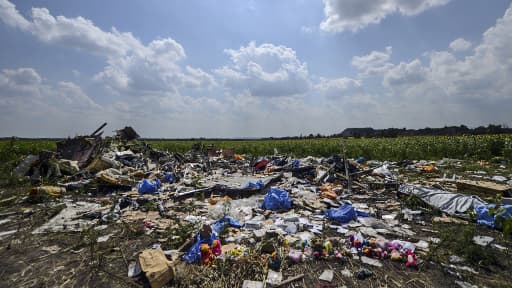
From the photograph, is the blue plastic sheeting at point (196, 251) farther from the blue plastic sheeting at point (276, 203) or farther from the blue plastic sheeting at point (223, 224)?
the blue plastic sheeting at point (276, 203)

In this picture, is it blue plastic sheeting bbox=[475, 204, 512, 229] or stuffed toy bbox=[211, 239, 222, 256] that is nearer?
stuffed toy bbox=[211, 239, 222, 256]

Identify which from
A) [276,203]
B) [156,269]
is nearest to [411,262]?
[276,203]

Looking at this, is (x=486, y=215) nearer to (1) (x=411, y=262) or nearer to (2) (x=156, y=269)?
(1) (x=411, y=262)

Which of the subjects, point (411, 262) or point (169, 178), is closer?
point (411, 262)

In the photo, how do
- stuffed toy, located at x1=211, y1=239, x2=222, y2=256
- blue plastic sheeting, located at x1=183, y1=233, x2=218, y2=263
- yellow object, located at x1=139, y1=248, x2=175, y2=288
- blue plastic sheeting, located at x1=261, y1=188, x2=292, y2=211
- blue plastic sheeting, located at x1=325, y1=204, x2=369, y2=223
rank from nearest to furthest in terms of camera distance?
yellow object, located at x1=139, y1=248, x2=175, y2=288 < blue plastic sheeting, located at x1=183, y1=233, x2=218, y2=263 < stuffed toy, located at x1=211, y1=239, x2=222, y2=256 < blue plastic sheeting, located at x1=325, y1=204, x2=369, y2=223 < blue plastic sheeting, located at x1=261, y1=188, x2=292, y2=211

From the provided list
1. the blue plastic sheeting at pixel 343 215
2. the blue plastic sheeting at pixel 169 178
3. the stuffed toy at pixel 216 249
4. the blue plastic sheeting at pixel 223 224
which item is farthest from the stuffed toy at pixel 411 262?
the blue plastic sheeting at pixel 169 178

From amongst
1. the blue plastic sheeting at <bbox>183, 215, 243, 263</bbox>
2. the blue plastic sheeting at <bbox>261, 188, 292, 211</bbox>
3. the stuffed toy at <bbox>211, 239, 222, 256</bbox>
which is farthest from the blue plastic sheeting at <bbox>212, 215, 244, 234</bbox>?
the blue plastic sheeting at <bbox>261, 188, 292, 211</bbox>

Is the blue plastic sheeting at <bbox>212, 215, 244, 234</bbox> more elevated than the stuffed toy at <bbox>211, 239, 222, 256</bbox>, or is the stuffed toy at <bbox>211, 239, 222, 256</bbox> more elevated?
the stuffed toy at <bbox>211, 239, 222, 256</bbox>

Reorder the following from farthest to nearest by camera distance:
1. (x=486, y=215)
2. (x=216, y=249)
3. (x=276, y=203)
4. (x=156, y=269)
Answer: (x=276, y=203) < (x=486, y=215) < (x=216, y=249) < (x=156, y=269)

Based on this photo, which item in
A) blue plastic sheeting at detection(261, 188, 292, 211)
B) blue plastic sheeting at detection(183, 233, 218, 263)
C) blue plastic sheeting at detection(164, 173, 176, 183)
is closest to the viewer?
blue plastic sheeting at detection(183, 233, 218, 263)

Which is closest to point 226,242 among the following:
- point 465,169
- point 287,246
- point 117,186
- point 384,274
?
point 287,246

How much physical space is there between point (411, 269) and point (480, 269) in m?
0.81

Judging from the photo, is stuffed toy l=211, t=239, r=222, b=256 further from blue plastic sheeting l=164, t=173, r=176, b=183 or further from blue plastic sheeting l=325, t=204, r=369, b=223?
blue plastic sheeting l=164, t=173, r=176, b=183

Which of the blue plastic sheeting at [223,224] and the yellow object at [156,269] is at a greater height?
the yellow object at [156,269]
